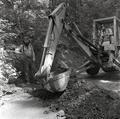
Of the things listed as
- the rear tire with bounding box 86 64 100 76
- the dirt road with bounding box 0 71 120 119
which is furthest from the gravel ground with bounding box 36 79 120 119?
the rear tire with bounding box 86 64 100 76

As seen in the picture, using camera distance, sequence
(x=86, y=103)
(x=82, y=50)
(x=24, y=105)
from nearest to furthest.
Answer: (x=86, y=103)
(x=24, y=105)
(x=82, y=50)

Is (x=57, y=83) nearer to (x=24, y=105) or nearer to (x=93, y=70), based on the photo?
(x=24, y=105)

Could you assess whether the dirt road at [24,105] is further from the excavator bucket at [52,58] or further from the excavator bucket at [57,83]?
the excavator bucket at [52,58]

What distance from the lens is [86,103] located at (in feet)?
19.2

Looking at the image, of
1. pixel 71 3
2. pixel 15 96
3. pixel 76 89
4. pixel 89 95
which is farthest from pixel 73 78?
pixel 71 3

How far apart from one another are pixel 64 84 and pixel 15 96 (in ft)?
6.39

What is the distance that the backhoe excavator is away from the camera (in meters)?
6.21

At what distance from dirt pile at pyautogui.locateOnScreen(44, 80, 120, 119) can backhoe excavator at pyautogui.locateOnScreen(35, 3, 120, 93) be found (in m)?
0.39

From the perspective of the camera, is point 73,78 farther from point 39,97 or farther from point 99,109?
point 99,109

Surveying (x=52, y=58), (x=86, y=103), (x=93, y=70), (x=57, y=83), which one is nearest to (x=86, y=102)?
(x=86, y=103)

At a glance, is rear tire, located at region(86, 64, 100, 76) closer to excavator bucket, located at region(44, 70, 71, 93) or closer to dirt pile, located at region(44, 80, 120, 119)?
dirt pile, located at region(44, 80, 120, 119)

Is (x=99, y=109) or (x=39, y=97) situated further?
(x=39, y=97)

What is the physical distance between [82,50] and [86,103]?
8.98 ft

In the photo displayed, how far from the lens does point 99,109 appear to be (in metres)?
5.51
